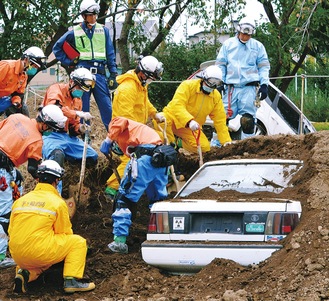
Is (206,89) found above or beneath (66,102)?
above

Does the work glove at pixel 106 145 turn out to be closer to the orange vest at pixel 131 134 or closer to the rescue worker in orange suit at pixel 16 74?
the orange vest at pixel 131 134

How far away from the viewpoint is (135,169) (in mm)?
9102

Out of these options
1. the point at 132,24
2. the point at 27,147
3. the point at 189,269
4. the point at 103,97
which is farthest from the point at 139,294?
the point at 132,24

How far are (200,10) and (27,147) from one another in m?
11.8

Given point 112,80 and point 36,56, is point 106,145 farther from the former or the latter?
point 112,80

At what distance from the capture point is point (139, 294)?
7699 mm

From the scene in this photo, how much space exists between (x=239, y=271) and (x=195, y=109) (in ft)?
16.3

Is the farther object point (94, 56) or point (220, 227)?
point (94, 56)

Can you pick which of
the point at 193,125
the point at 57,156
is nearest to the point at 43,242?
the point at 57,156

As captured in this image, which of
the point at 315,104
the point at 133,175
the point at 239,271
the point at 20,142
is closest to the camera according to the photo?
the point at 239,271

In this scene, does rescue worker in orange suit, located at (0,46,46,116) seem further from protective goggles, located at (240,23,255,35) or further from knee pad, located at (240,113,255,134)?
knee pad, located at (240,113,255,134)

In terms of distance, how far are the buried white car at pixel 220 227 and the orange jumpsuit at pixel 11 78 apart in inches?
180

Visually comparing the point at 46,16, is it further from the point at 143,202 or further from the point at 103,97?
the point at 143,202

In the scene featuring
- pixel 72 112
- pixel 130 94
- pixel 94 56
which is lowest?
pixel 72 112
